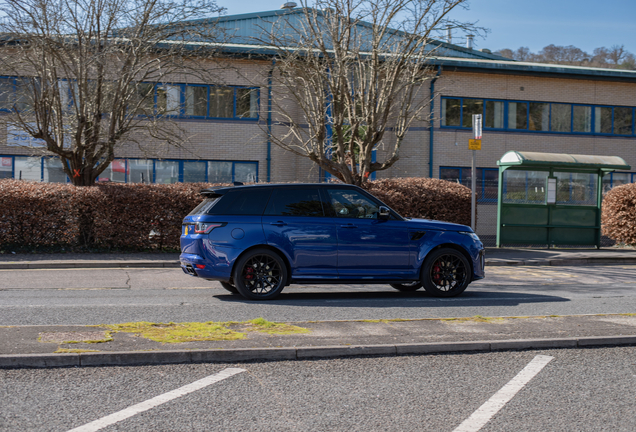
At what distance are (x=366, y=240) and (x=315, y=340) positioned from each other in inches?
136

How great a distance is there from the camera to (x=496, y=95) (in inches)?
1056

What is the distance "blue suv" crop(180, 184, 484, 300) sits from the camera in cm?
885

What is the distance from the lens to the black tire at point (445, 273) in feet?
31.2

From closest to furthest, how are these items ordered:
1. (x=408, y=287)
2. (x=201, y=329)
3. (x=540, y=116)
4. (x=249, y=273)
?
1. (x=201, y=329)
2. (x=249, y=273)
3. (x=408, y=287)
4. (x=540, y=116)

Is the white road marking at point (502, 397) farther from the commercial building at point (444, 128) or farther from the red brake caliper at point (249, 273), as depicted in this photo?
the commercial building at point (444, 128)

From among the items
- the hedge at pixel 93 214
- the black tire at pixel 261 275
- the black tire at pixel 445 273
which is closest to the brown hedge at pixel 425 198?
the hedge at pixel 93 214

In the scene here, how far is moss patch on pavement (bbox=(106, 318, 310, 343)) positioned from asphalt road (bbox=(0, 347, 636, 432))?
70 cm

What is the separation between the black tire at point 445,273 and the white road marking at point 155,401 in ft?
16.0

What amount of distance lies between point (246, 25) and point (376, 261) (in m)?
25.1

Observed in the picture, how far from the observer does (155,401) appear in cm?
439

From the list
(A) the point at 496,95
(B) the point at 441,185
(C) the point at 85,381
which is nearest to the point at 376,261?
(C) the point at 85,381

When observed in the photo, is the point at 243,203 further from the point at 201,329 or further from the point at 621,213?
the point at 621,213

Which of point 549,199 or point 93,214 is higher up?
point 549,199

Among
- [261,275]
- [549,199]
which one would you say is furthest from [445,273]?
[549,199]
